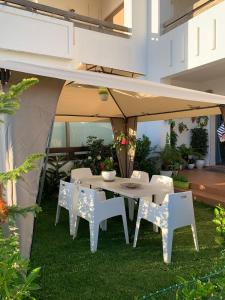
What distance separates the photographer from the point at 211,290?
1763mm

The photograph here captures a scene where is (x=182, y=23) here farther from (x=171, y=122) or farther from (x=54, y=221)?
(x=54, y=221)

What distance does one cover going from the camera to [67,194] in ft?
16.4

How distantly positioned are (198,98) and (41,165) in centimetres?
240

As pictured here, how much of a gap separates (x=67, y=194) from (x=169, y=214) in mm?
2077

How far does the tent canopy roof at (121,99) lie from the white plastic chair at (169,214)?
4.59 ft

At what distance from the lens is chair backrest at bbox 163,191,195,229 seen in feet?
12.1

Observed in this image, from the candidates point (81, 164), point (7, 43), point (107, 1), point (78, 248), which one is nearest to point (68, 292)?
point (78, 248)

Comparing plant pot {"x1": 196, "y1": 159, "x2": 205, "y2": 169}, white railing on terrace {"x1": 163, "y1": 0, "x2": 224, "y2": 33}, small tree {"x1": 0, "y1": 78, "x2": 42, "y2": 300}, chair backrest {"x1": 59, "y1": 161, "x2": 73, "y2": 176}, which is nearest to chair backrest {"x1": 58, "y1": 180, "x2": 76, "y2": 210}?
small tree {"x1": 0, "y1": 78, "x2": 42, "y2": 300}

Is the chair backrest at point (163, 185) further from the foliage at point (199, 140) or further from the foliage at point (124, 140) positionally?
the foliage at point (199, 140)

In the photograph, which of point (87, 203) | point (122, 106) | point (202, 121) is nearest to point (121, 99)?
point (122, 106)

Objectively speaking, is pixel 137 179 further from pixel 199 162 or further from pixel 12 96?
pixel 199 162

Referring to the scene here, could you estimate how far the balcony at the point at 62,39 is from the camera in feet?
19.0

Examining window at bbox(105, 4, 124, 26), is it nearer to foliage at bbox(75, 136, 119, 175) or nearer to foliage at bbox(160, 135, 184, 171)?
foliage at bbox(75, 136, 119, 175)

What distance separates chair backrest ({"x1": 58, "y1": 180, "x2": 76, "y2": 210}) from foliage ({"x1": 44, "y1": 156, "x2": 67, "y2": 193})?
274 centimetres
